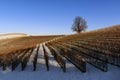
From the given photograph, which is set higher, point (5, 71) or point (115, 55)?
point (115, 55)

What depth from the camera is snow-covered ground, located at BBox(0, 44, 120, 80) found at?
523 inches

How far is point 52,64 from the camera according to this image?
17.0 meters

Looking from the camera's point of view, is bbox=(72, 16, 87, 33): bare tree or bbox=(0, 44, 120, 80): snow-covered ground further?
bbox=(72, 16, 87, 33): bare tree

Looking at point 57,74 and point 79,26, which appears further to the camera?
point 79,26

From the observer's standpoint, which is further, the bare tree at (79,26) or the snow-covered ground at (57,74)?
the bare tree at (79,26)

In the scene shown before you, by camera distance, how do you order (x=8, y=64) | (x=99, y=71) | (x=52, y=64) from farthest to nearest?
(x=8, y=64) → (x=52, y=64) → (x=99, y=71)

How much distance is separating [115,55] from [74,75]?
330cm

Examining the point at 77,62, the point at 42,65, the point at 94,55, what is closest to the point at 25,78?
the point at 42,65

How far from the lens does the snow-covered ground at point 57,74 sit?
13289 mm

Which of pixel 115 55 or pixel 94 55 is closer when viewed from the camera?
pixel 115 55

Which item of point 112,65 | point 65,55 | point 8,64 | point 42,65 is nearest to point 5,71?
point 8,64

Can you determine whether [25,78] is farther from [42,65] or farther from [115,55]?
[115,55]

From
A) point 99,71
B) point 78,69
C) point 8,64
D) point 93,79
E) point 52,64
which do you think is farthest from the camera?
point 8,64

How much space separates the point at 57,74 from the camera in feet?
48.0
